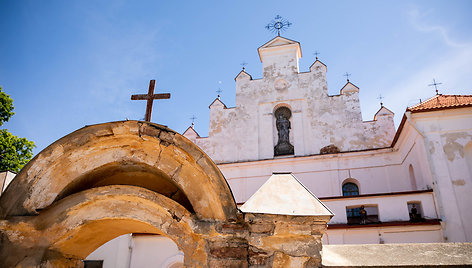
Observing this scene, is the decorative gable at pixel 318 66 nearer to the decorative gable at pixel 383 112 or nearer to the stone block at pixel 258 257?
the decorative gable at pixel 383 112

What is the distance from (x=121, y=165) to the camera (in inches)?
166

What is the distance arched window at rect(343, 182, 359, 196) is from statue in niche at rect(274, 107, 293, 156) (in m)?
2.69

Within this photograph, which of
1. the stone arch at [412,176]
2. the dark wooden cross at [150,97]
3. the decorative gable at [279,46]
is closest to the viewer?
the dark wooden cross at [150,97]

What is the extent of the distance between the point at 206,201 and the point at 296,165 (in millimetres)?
10923

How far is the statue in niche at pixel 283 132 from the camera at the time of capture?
49.3 ft

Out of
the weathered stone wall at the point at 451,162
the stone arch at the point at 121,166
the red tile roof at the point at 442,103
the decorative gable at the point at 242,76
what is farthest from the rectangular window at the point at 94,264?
the red tile roof at the point at 442,103

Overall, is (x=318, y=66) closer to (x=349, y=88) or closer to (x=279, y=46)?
(x=349, y=88)

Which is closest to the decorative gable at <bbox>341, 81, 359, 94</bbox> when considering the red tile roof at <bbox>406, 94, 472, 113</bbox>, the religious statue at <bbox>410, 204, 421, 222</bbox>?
the red tile roof at <bbox>406, 94, 472, 113</bbox>

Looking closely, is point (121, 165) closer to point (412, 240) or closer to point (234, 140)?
point (412, 240)

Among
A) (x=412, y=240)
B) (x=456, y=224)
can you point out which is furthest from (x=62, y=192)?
(x=456, y=224)

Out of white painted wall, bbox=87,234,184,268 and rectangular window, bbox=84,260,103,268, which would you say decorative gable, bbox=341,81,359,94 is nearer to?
white painted wall, bbox=87,234,184,268

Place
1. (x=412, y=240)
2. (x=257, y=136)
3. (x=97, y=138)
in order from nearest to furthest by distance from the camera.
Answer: (x=97, y=138)
(x=412, y=240)
(x=257, y=136)

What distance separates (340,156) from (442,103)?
4.12 metres

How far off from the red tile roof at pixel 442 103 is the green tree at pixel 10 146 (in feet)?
54.4
